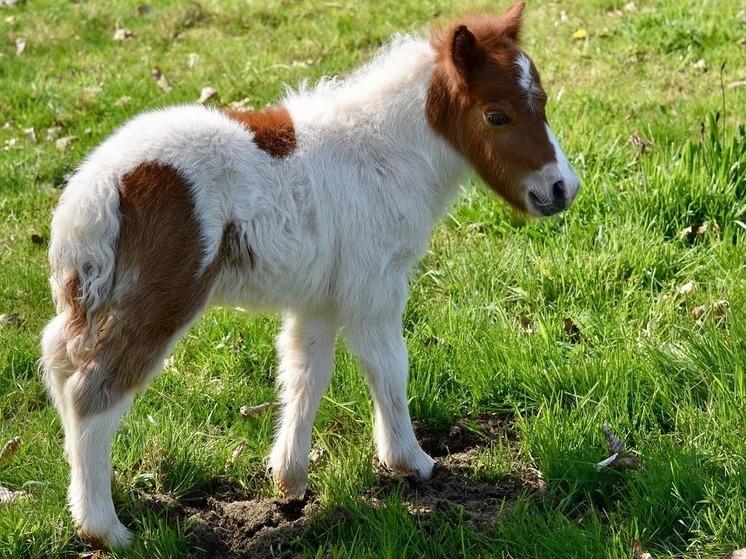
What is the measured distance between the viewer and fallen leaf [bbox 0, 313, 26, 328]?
14.5ft

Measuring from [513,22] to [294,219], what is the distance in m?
1.16

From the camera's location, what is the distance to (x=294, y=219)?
3.14 meters

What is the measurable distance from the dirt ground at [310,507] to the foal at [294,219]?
85 millimetres

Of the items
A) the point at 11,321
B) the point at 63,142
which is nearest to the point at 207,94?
the point at 63,142

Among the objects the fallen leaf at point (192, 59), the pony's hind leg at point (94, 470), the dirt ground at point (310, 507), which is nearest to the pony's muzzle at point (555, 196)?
the dirt ground at point (310, 507)

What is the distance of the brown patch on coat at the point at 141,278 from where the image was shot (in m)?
2.91

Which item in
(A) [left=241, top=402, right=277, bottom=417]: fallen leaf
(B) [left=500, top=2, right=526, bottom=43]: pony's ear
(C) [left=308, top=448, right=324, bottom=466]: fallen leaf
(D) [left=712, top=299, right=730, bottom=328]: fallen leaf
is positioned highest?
(B) [left=500, top=2, right=526, bottom=43]: pony's ear

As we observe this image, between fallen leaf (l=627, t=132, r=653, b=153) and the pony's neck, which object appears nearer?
the pony's neck

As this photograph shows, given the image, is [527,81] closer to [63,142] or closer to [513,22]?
[513,22]

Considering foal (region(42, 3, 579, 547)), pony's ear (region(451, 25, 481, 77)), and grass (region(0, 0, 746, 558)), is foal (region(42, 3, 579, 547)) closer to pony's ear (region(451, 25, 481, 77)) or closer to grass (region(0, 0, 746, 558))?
pony's ear (region(451, 25, 481, 77))

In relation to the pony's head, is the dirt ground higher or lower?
lower

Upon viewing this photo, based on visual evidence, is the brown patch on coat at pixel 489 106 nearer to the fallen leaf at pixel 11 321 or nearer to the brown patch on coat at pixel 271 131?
the brown patch on coat at pixel 271 131

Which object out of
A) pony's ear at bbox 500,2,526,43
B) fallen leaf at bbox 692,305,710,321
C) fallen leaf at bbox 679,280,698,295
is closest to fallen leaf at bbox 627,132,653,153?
fallen leaf at bbox 679,280,698,295

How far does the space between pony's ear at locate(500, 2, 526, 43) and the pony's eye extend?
0.34 metres
